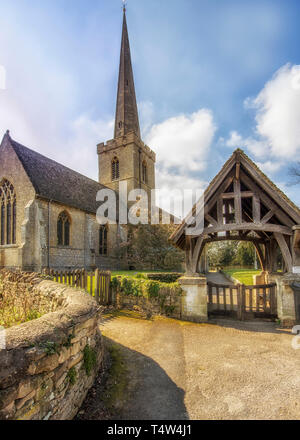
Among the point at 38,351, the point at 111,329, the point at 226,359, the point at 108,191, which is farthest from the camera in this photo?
the point at 108,191

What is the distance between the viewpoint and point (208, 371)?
12.9 ft

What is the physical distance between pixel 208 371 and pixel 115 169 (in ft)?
99.8

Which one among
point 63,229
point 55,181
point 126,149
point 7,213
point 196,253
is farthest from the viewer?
point 126,149

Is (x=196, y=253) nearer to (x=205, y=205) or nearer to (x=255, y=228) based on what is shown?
(x=205, y=205)

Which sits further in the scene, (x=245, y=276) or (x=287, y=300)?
(x=245, y=276)

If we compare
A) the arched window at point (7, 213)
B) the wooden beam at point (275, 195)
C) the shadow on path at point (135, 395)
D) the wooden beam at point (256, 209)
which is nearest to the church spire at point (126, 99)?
the arched window at point (7, 213)

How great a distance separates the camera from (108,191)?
28.5m

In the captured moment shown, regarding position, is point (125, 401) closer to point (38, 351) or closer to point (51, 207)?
point (38, 351)

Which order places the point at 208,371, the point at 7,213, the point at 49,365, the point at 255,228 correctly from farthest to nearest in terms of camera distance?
the point at 7,213
the point at 255,228
the point at 208,371
the point at 49,365

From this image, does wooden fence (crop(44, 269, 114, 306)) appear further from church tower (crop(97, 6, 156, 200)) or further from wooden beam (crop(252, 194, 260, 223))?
church tower (crop(97, 6, 156, 200))

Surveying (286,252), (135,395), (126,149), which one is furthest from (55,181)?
(135,395)

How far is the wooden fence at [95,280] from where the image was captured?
8031mm

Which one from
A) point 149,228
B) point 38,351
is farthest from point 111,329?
point 149,228
